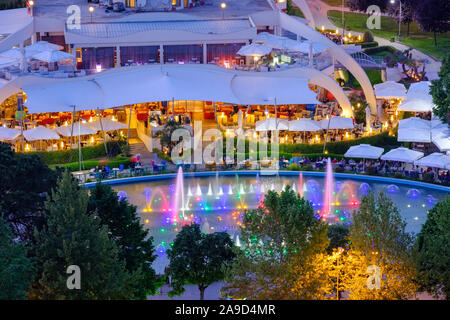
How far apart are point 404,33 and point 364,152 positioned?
109ft

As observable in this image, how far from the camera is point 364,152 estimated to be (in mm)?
39625

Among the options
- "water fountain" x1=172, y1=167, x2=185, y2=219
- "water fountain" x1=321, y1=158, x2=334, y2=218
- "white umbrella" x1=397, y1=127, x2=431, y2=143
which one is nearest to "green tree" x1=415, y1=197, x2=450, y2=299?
"water fountain" x1=321, y1=158, x2=334, y2=218

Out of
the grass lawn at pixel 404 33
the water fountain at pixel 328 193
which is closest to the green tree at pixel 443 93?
the water fountain at pixel 328 193

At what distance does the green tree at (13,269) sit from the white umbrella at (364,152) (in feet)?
63.6

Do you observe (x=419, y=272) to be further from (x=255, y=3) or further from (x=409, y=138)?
(x=255, y=3)

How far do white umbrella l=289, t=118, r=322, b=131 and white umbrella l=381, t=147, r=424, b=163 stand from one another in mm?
4770

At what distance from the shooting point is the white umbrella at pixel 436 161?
3711 cm

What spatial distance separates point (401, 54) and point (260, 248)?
131 feet

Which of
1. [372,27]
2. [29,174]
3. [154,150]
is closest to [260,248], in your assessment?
[29,174]

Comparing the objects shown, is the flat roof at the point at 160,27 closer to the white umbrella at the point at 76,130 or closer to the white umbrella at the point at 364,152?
the white umbrella at the point at 76,130

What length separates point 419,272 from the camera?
2512 cm

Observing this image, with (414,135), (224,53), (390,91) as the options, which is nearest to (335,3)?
(390,91)

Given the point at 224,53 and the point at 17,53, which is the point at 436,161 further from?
the point at 17,53

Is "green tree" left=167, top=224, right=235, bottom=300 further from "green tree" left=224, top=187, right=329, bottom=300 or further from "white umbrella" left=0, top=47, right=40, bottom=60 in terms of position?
"white umbrella" left=0, top=47, right=40, bottom=60
